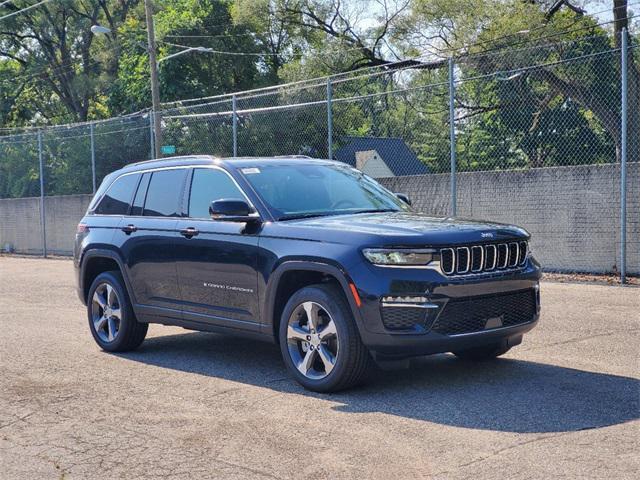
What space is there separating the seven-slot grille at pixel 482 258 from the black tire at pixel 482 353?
826mm

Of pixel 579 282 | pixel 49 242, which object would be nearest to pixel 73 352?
pixel 579 282

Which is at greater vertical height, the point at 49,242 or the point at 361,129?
the point at 361,129

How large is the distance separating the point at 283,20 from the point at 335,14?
271 centimetres

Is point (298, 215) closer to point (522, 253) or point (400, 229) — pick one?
point (400, 229)

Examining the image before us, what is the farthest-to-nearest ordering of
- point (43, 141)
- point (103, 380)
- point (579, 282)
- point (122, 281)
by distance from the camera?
point (43, 141) → point (579, 282) → point (122, 281) → point (103, 380)

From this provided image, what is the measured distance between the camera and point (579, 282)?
12.8 m

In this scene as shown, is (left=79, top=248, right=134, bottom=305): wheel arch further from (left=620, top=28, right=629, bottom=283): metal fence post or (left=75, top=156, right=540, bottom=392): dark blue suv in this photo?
(left=620, top=28, right=629, bottom=283): metal fence post

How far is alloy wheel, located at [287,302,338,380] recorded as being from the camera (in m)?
Answer: 6.13

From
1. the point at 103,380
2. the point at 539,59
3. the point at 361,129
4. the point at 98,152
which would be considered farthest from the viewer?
the point at 98,152

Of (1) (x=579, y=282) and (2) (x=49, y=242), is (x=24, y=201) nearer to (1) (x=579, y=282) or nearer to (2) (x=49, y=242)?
(2) (x=49, y=242)

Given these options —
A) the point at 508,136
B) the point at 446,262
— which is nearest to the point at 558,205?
the point at 508,136

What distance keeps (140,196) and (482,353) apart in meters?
3.50

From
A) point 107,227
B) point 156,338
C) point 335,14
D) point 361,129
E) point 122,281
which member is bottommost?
point 156,338

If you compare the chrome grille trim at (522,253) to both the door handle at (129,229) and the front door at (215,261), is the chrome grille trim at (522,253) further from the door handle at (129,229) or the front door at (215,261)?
the door handle at (129,229)
